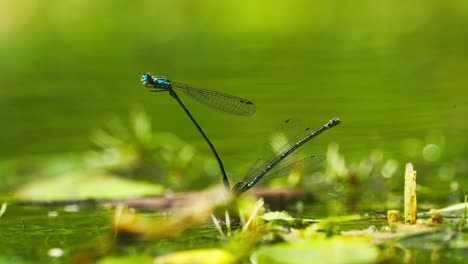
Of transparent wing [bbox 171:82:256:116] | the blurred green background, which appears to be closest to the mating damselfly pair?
transparent wing [bbox 171:82:256:116]

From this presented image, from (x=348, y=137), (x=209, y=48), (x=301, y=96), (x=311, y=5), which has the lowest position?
(x=348, y=137)

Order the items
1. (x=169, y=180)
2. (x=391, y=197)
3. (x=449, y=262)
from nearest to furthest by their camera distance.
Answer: (x=449, y=262) < (x=391, y=197) < (x=169, y=180)

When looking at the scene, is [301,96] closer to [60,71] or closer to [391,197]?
[391,197]

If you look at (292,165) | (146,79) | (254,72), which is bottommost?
(292,165)

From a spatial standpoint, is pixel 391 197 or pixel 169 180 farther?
pixel 169 180

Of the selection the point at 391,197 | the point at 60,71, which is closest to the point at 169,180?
the point at 391,197

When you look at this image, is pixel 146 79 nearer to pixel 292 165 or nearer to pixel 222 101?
pixel 222 101

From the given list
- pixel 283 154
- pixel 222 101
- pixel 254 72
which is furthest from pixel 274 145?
pixel 254 72

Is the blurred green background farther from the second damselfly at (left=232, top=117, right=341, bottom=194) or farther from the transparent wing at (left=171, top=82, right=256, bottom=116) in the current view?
the second damselfly at (left=232, top=117, right=341, bottom=194)

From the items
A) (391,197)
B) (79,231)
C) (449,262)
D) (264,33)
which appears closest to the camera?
(449,262)
